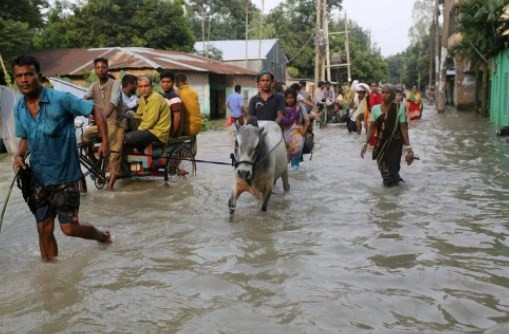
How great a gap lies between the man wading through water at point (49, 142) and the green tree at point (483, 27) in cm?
1597

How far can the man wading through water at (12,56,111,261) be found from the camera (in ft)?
15.6

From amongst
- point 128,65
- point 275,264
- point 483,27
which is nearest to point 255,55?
point 128,65

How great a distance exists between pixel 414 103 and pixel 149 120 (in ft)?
54.6

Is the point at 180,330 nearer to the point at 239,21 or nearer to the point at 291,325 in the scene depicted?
the point at 291,325

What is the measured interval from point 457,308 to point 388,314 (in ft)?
1.79

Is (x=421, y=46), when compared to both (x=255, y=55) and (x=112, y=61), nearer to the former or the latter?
(x=255, y=55)

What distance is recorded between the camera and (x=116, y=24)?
103 ft

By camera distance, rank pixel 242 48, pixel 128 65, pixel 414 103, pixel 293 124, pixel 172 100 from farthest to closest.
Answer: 1. pixel 242 48
2. pixel 128 65
3. pixel 414 103
4. pixel 293 124
5. pixel 172 100

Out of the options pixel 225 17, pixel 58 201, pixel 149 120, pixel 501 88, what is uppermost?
pixel 225 17

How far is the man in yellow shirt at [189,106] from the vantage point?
9555 mm

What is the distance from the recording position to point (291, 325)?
12.9 ft

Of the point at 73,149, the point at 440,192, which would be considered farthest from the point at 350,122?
the point at 73,149

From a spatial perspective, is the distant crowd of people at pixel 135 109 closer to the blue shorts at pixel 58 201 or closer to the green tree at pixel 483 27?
the blue shorts at pixel 58 201

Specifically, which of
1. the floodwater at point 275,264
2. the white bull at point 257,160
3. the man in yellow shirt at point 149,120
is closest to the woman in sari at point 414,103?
the floodwater at point 275,264
